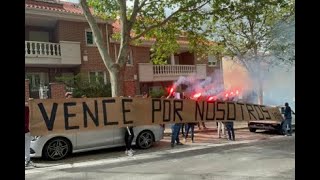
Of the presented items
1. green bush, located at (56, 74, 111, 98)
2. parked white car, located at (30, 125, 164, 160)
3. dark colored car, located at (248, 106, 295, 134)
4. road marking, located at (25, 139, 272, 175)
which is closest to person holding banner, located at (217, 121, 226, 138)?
road marking, located at (25, 139, 272, 175)

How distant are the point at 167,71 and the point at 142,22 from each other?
13.8m

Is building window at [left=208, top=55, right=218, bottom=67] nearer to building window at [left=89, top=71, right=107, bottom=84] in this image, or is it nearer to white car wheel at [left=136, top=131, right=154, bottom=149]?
building window at [left=89, top=71, right=107, bottom=84]

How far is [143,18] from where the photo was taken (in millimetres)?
15312

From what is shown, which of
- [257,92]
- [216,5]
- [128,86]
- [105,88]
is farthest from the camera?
[105,88]

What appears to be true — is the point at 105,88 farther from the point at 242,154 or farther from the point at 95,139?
the point at 242,154

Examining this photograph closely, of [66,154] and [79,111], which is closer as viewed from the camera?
[79,111]

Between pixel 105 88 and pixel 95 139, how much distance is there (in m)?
10.6

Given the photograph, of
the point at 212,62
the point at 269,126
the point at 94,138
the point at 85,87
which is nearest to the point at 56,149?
the point at 94,138

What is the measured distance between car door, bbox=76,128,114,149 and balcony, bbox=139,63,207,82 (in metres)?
15.5

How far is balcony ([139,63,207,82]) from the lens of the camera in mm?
27328

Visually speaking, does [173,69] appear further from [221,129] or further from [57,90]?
[221,129]

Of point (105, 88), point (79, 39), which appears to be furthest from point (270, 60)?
point (79, 39)
